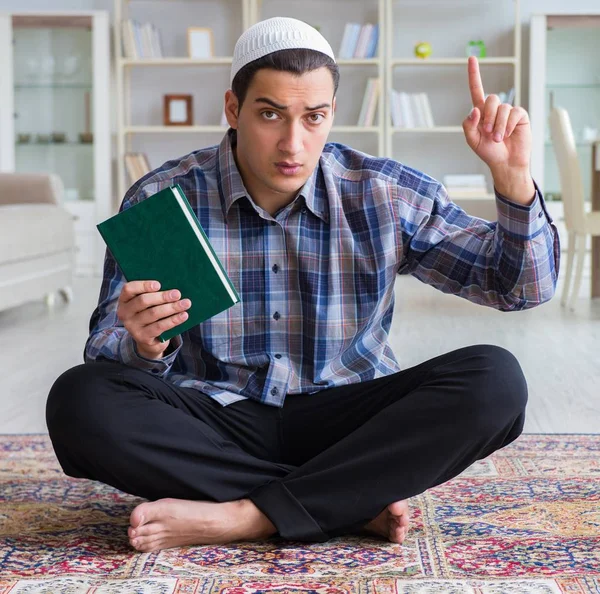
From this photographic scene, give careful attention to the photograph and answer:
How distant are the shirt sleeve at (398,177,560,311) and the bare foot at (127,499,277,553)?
1.42ft

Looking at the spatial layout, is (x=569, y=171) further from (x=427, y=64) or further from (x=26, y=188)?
(x=26, y=188)

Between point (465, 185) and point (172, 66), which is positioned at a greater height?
point (172, 66)

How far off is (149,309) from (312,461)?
0.30m

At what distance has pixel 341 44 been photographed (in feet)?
18.9

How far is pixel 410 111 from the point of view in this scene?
5.76 meters

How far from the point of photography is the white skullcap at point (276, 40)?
54.1 inches

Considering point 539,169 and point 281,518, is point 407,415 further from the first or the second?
point 539,169

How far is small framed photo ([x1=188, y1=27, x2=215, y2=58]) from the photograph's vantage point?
5.79 m

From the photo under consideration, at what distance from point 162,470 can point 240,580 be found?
7.3 inches

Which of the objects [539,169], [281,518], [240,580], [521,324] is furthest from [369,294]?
[539,169]

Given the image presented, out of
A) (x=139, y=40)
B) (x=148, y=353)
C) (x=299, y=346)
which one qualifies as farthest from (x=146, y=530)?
(x=139, y=40)

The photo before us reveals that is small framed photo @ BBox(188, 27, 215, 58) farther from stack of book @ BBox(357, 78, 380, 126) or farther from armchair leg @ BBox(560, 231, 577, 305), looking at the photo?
armchair leg @ BBox(560, 231, 577, 305)

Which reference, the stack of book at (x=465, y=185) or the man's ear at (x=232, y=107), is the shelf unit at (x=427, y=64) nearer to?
the stack of book at (x=465, y=185)

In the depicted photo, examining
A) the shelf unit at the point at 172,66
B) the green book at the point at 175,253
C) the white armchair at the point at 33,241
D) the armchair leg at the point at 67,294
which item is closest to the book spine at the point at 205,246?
the green book at the point at 175,253
